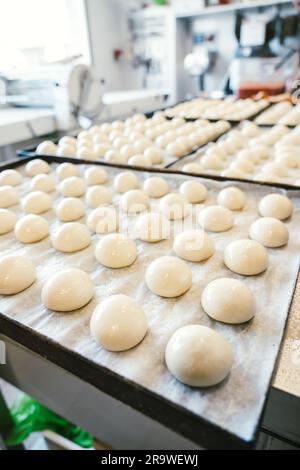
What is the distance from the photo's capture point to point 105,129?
246 centimetres

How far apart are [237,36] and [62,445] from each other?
459cm

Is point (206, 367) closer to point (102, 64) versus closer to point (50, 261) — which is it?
point (50, 261)

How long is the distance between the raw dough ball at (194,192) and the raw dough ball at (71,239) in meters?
0.49

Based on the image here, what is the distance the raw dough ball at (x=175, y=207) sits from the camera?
128cm

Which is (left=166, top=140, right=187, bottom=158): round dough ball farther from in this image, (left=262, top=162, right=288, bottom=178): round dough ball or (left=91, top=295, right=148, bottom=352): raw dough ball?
(left=91, top=295, right=148, bottom=352): raw dough ball

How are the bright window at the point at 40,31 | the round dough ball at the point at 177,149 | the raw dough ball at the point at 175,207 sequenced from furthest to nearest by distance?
the bright window at the point at 40,31
the round dough ball at the point at 177,149
the raw dough ball at the point at 175,207

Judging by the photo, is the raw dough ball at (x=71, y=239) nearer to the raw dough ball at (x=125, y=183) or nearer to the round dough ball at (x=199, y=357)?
the raw dough ball at (x=125, y=183)

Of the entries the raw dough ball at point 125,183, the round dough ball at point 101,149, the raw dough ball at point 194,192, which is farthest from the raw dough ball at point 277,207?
the round dough ball at point 101,149

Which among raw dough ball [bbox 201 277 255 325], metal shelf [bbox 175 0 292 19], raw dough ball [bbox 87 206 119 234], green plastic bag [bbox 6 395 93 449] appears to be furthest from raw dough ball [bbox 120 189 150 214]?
metal shelf [bbox 175 0 292 19]

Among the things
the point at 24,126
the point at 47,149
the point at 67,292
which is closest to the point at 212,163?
the point at 47,149

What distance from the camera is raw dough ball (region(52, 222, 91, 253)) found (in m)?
1.10

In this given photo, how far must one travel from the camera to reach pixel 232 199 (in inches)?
51.1

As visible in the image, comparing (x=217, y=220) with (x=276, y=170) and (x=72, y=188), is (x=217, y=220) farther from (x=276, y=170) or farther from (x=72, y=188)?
(x=72, y=188)
